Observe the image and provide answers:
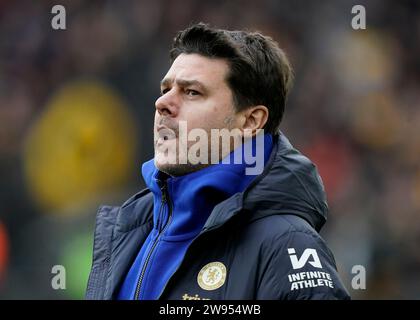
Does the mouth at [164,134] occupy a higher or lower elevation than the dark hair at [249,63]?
lower

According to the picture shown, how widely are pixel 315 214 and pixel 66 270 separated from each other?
12.2 feet

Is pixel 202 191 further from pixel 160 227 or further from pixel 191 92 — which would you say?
pixel 191 92

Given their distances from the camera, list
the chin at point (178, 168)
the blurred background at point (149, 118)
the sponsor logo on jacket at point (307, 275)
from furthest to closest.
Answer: the blurred background at point (149, 118) < the chin at point (178, 168) < the sponsor logo on jacket at point (307, 275)

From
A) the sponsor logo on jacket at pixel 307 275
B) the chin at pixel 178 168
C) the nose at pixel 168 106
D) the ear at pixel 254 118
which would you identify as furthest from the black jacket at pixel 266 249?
the nose at pixel 168 106

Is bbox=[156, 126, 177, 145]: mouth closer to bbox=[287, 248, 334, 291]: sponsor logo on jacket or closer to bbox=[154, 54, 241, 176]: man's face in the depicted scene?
bbox=[154, 54, 241, 176]: man's face

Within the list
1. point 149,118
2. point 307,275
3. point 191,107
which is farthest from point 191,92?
point 149,118

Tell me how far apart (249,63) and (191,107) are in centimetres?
23

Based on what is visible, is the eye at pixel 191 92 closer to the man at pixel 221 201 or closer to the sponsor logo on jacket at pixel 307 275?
the man at pixel 221 201

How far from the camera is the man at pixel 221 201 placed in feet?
6.91

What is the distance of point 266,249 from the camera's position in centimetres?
212

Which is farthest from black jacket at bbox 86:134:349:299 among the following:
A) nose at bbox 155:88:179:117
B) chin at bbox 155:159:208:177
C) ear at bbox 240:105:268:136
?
nose at bbox 155:88:179:117

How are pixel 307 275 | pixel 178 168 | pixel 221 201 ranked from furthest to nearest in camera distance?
pixel 178 168
pixel 221 201
pixel 307 275

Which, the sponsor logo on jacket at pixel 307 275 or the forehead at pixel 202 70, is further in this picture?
the forehead at pixel 202 70
